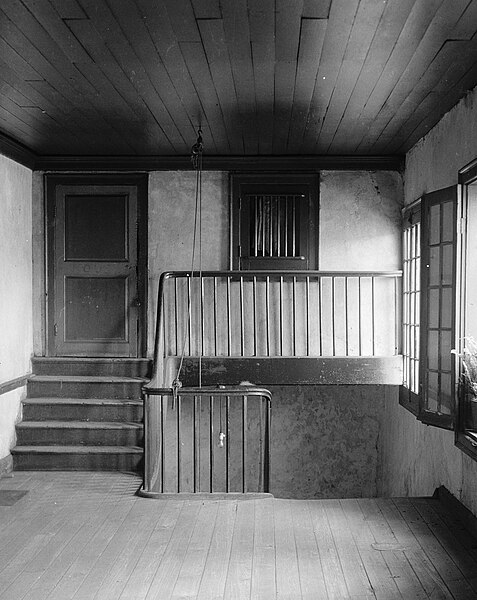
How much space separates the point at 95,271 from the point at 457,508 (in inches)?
166

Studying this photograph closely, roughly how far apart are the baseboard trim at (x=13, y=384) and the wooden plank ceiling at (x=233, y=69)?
86.6 inches

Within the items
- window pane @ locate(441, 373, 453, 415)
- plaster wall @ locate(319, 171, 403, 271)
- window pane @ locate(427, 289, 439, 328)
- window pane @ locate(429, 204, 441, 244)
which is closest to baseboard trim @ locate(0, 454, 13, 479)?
plaster wall @ locate(319, 171, 403, 271)

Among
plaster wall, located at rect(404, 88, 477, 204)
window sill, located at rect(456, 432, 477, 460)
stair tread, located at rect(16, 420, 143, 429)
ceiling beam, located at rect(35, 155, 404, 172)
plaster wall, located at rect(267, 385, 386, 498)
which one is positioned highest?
ceiling beam, located at rect(35, 155, 404, 172)

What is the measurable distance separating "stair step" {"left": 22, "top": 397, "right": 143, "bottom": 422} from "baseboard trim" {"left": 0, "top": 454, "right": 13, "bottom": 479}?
19.7 inches

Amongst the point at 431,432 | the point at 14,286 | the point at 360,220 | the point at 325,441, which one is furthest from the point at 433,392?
the point at 14,286

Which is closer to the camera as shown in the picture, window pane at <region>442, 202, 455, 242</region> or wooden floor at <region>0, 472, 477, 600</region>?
wooden floor at <region>0, 472, 477, 600</region>

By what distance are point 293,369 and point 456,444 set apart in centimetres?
190

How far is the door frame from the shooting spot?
7.24m

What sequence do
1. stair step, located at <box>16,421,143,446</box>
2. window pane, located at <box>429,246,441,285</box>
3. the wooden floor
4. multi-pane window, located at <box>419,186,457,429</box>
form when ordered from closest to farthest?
the wooden floor
multi-pane window, located at <box>419,186,457,429</box>
window pane, located at <box>429,246,441,285</box>
stair step, located at <box>16,421,143,446</box>

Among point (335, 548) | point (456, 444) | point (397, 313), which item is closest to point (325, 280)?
point (397, 313)

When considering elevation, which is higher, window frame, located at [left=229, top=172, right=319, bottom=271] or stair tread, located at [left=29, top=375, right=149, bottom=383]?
window frame, located at [left=229, top=172, right=319, bottom=271]

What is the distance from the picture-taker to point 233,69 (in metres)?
4.24

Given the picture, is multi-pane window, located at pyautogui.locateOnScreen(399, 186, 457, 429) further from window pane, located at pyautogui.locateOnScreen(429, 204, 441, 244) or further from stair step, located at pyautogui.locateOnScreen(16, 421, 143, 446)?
stair step, located at pyautogui.locateOnScreen(16, 421, 143, 446)

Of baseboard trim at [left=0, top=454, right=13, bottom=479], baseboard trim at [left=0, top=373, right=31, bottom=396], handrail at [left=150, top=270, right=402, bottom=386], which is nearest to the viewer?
baseboard trim at [left=0, top=454, right=13, bottom=479]
